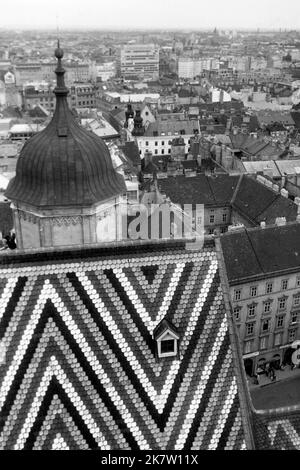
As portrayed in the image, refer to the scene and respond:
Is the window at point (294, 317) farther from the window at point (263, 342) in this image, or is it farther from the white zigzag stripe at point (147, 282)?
the white zigzag stripe at point (147, 282)

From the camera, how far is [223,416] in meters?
13.8

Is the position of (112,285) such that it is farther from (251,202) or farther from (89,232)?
(251,202)

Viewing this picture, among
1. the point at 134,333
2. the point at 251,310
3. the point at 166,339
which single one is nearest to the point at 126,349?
the point at 134,333

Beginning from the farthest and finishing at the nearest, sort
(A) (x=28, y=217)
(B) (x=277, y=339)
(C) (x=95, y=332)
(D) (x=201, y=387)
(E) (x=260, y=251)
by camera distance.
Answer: (B) (x=277, y=339), (E) (x=260, y=251), (A) (x=28, y=217), (D) (x=201, y=387), (C) (x=95, y=332)

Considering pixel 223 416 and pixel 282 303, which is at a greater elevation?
pixel 223 416

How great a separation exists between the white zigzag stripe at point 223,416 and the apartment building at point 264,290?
72.3ft

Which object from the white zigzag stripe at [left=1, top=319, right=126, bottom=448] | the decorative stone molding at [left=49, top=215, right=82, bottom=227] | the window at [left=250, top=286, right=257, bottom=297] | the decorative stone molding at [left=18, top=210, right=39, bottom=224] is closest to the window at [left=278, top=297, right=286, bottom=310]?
the window at [left=250, top=286, right=257, bottom=297]

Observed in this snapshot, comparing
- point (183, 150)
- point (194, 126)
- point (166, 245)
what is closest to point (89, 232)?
point (166, 245)

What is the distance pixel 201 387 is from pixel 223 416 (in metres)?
0.85

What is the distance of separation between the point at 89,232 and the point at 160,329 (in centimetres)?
956

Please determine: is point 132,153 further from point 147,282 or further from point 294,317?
point 147,282

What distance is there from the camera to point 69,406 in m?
13.2

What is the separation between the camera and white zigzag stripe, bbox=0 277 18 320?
13.5m

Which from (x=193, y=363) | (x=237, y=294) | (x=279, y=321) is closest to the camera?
(x=193, y=363)
